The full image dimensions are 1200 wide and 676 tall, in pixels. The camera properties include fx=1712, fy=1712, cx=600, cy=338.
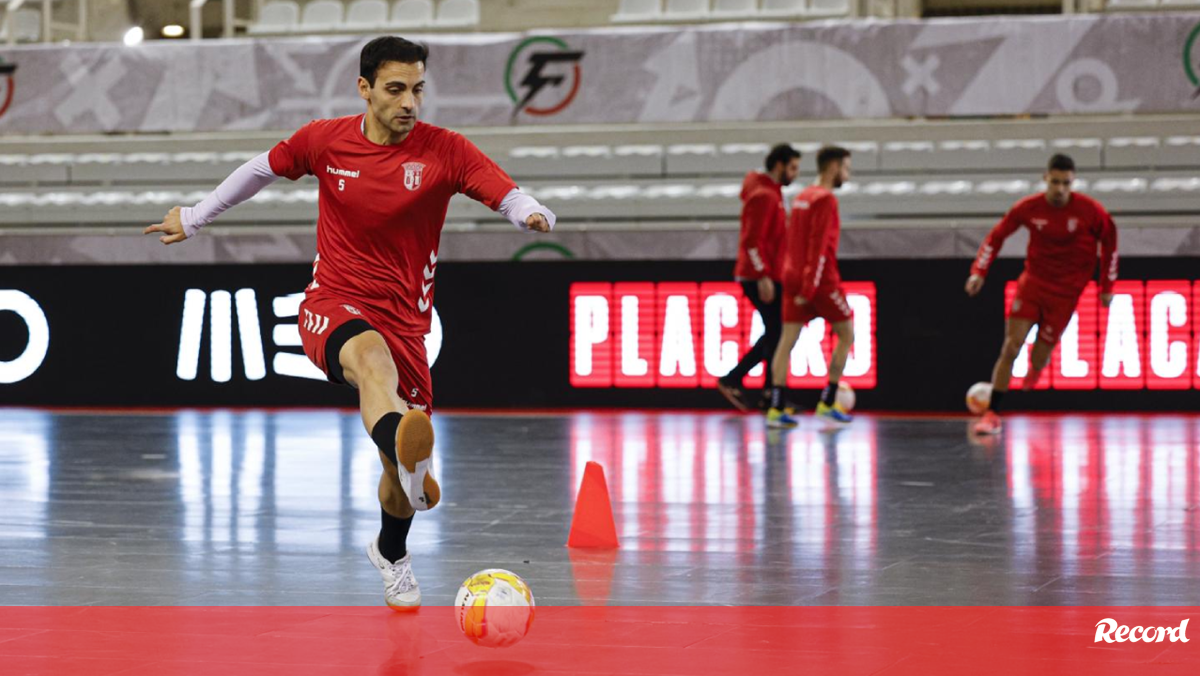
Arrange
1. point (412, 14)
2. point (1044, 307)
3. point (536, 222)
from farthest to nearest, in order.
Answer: point (412, 14)
point (1044, 307)
point (536, 222)

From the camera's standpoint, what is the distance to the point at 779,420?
45.1ft

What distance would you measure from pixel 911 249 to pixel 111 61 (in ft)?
30.9

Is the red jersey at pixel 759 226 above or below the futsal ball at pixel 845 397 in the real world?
above

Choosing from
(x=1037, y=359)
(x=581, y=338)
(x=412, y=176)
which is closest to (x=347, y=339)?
(x=412, y=176)

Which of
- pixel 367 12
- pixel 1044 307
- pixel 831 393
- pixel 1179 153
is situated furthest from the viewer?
pixel 367 12

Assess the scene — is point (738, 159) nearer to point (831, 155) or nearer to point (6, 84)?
point (831, 155)

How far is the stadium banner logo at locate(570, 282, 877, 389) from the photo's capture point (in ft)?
51.1

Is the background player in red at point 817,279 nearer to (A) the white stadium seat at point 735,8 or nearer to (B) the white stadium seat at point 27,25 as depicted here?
(A) the white stadium seat at point 735,8

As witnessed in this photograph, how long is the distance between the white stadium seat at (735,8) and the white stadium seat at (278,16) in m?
5.35

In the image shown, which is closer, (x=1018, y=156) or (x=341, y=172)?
(x=341, y=172)

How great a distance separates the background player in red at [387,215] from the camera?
5.75 m

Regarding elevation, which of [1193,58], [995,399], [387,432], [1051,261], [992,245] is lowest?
[995,399]

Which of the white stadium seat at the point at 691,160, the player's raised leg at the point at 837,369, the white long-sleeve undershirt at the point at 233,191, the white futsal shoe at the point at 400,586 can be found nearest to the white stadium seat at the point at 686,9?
the white stadium seat at the point at 691,160

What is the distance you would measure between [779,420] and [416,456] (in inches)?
352
